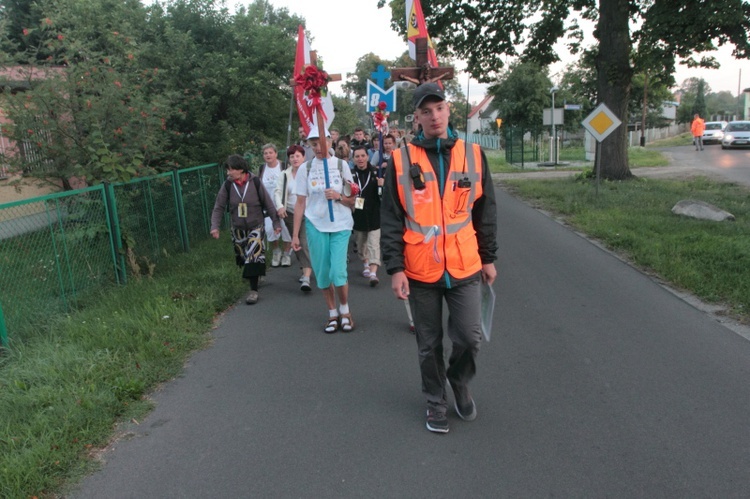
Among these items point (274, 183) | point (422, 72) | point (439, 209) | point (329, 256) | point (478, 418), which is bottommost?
point (478, 418)

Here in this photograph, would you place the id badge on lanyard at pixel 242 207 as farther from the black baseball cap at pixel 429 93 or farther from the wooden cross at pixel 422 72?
the black baseball cap at pixel 429 93

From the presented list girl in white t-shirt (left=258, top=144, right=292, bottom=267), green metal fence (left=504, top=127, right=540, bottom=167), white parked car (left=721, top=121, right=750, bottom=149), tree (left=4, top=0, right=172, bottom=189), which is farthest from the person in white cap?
white parked car (left=721, top=121, right=750, bottom=149)

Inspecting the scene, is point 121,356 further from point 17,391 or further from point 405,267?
point 405,267

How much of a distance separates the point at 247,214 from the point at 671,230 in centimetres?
662

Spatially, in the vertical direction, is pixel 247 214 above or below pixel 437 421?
above

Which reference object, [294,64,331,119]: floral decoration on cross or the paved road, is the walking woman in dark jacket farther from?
[294,64,331,119]: floral decoration on cross

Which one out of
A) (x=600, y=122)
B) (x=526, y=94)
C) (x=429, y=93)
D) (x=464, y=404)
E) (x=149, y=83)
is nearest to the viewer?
(x=429, y=93)

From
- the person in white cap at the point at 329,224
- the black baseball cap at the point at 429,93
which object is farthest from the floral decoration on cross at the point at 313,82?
the black baseball cap at the point at 429,93

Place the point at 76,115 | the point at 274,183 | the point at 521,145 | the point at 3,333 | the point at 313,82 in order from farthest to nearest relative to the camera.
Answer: the point at 521,145, the point at 274,183, the point at 76,115, the point at 313,82, the point at 3,333

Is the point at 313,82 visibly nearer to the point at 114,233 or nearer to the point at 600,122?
the point at 114,233

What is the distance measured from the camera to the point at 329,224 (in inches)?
232

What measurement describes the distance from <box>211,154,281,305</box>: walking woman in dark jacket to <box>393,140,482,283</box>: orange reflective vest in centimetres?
398

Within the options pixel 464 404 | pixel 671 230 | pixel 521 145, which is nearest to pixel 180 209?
pixel 464 404

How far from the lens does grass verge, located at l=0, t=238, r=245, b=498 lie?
3629 millimetres
